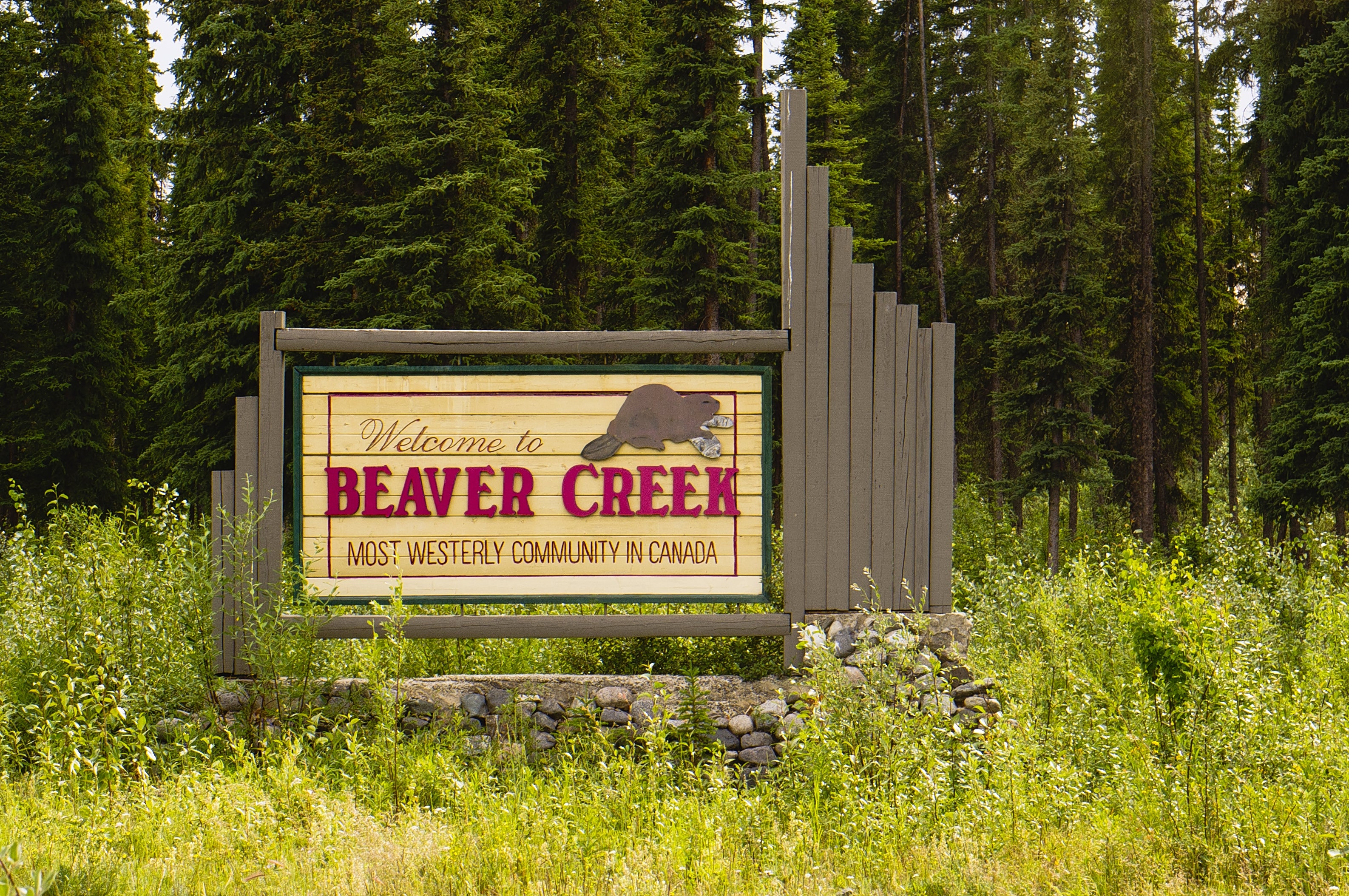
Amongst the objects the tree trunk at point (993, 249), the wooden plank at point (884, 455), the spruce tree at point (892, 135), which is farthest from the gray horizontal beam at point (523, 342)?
the spruce tree at point (892, 135)

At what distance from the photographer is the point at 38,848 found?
4.33 m

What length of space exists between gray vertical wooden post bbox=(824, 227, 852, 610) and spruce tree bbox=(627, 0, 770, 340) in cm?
1076

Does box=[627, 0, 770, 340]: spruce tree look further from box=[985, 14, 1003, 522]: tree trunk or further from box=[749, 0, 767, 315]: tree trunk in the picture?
box=[985, 14, 1003, 522]: tree trunk

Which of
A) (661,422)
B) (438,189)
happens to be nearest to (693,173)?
(438,189)

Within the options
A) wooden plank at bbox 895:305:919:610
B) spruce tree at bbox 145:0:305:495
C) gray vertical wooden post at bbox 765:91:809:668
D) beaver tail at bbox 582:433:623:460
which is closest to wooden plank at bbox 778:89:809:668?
gray vertical wooden post at bbox 765:91:809:668

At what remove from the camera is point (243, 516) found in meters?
6.23

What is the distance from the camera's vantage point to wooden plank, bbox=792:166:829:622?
6195 millimetres

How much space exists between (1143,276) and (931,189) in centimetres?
731

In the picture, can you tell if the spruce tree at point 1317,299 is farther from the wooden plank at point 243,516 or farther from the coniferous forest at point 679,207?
the wooden plank at point 243,516

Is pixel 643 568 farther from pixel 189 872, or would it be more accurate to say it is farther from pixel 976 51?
pixel 976 51

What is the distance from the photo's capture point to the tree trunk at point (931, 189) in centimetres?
2516

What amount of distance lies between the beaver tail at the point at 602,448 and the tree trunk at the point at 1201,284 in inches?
756

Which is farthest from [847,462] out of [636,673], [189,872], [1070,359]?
[1070,359]

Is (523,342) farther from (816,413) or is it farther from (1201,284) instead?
(1201,284)
